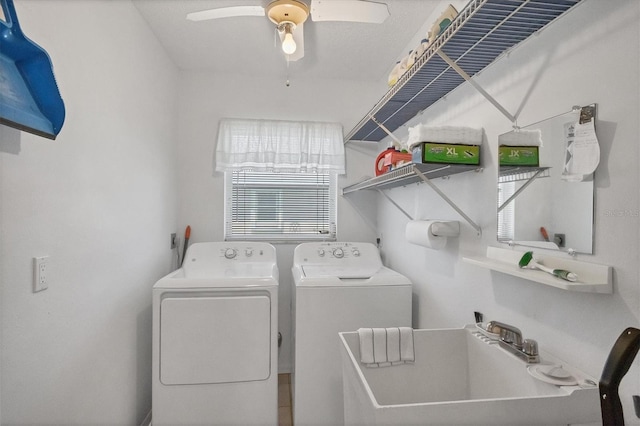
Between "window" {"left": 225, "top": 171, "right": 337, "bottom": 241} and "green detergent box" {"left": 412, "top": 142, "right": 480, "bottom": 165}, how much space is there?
5.16ft

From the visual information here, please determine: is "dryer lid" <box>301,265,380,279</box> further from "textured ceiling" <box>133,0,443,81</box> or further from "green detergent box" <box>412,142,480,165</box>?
"textured ceiling" <box>133,0,443,81</box>

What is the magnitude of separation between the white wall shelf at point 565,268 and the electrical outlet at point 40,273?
1.61m

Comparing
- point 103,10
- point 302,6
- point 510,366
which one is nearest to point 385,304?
point 510,366

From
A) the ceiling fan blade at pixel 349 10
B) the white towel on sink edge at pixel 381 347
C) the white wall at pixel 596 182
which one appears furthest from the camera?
the ceiling fan blade at pixel 349 10

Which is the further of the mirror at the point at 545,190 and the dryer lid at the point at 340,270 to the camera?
the dryer lid at the point at 340,270

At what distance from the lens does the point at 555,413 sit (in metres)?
0.83

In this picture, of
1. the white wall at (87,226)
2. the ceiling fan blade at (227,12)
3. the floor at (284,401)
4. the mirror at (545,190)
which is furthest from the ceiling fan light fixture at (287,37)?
the floor at (284,401)

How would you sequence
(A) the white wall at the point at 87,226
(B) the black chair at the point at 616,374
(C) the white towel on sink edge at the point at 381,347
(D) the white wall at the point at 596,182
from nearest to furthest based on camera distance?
1. (B) the black chair at the point at 616,374
2. (D) the white wall at the point at 596,182
3. (A) the white wall at the point at 87,226
4. (C) the white towel on sink edge at the point at 381,347

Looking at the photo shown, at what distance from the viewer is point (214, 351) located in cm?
186

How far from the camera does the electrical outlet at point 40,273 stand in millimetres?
1128

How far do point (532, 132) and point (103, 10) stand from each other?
2.00 metres

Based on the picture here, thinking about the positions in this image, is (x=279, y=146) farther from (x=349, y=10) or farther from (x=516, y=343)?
(x=516, y=343)

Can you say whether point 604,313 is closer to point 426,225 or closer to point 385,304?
point 426,225

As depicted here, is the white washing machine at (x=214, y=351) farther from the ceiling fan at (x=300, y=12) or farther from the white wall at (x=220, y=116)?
the ceiling fan at (x=300, y=12)
